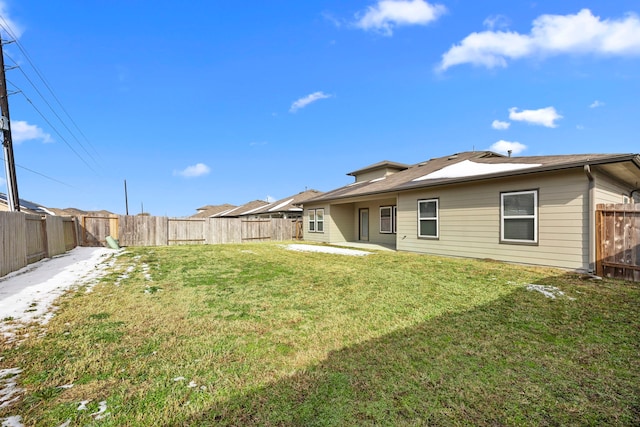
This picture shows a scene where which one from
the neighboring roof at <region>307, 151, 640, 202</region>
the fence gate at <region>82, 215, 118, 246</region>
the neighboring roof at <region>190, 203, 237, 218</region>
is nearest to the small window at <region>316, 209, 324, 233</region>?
the neighboring roof at <region>307, 151, 640, 202</region>

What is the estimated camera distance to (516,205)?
8008mm

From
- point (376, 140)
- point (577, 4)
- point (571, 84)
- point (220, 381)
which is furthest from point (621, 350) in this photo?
point (376, 140)

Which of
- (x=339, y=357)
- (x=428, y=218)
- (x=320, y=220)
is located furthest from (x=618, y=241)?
(x=320, y=220)

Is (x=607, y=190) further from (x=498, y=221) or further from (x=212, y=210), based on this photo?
(x=212, y=210)

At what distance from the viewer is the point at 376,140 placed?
2216cm

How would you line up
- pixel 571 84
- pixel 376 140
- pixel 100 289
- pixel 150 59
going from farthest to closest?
pixel 376 140, pixel 150 59, pixel 571 84, pixel 100 289

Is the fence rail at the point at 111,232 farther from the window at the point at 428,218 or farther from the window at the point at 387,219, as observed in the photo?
the window at the point at 428,218

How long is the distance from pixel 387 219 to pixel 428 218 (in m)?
4.21

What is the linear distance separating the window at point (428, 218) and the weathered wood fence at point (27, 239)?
11.9 m

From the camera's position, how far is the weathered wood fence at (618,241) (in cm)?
608

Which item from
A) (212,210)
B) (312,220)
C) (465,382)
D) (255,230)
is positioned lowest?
(465,382)

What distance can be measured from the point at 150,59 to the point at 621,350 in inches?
748

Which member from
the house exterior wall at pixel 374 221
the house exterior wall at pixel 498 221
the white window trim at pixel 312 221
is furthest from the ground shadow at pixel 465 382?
the white window trim at pixel 312 221

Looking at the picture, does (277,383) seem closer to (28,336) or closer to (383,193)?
(28,336)
